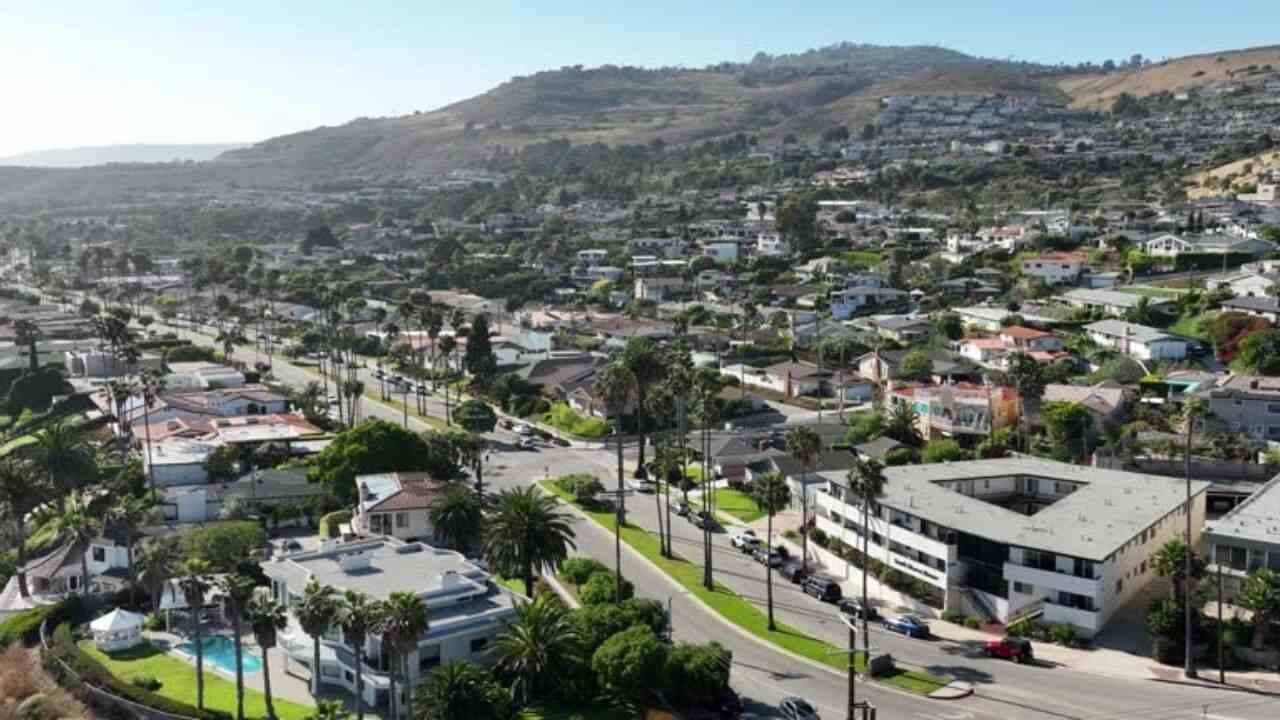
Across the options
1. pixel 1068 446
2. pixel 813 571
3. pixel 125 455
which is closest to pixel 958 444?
pixel 1068 446

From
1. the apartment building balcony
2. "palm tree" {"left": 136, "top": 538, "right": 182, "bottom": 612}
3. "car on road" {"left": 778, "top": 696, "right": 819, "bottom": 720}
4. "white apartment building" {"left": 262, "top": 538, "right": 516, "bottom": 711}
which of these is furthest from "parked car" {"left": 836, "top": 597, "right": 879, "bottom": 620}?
"palm tree" {"left": 136, "top": 538, "right": 182, "bottom": 612}

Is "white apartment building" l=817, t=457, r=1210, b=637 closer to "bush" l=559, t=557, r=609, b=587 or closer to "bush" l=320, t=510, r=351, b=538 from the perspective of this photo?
"bush" l=559, t=557, r=609, b=587

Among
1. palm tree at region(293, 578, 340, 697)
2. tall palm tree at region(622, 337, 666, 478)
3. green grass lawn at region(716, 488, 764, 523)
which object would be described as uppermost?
tall palm tree at region(622, 337, 666, 478)

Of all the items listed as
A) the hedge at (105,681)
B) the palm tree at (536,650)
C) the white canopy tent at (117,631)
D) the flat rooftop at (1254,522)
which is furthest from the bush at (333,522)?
the flat rooftop at (1254,522)

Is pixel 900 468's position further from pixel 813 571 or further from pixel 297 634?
pixel 297 634

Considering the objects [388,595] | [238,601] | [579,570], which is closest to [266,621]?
[238,601]

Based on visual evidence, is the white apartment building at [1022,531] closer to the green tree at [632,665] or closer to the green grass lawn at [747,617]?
the green grass lawn at [747,617]

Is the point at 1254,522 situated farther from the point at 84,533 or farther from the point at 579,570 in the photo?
the point at 84,533
